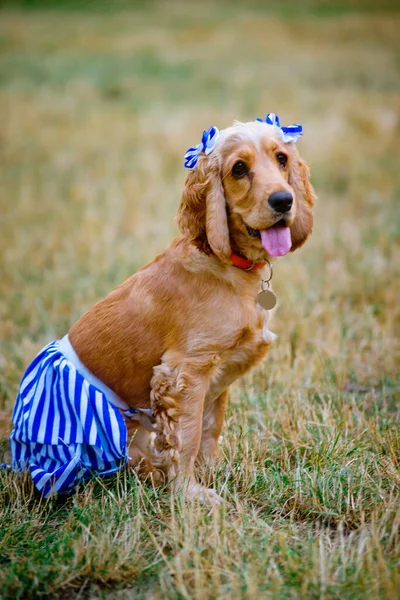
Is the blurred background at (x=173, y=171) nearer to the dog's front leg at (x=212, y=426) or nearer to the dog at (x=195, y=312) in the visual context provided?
the dog's front leg at (x=212, y=426)

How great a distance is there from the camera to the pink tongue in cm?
306

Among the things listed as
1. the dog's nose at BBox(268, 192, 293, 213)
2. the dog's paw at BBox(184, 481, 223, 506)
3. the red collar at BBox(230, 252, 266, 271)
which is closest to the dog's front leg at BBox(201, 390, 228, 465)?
the dog's paw at BBox(184, 481, 223, 506)

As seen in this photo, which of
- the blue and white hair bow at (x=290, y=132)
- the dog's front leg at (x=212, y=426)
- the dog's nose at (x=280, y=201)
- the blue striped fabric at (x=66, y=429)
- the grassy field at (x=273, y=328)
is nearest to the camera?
the grassy field at (x=273, y=328)

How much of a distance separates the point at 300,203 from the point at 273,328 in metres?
1.98

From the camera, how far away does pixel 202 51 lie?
2330cm

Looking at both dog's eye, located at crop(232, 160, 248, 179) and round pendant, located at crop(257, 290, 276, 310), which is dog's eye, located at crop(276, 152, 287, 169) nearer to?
dog's eye, located at crop(232, 160, 248, 179)

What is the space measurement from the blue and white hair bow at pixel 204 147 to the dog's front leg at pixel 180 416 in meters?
0.97

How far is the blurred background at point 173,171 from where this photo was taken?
5359 mm

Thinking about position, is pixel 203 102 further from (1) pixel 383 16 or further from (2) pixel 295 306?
(1) pixel 383 16

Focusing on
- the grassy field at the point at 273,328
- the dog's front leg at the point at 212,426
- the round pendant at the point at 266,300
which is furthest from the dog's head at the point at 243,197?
the grassy field at the point at 273,328

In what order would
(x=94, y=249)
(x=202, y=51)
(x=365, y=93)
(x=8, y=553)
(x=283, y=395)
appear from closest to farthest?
(x=8, y=553) < (x=283, y=395) < (x=94, y=249) < (x=365, y=93) < (x=202, y=51)

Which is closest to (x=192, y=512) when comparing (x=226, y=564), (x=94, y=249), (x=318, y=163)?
(x=226, y=564)

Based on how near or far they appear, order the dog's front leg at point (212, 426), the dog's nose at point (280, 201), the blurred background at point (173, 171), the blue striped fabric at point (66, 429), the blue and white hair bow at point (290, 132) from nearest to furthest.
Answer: the dog's nose at point (280, 201) → the blue striped fabric at point (66, 429) → the blue and white hair bow at point (290, 132) → the dog's front leg at point (212, 426) → the blurred background at point (173, 171)

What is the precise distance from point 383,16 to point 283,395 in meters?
25.1
